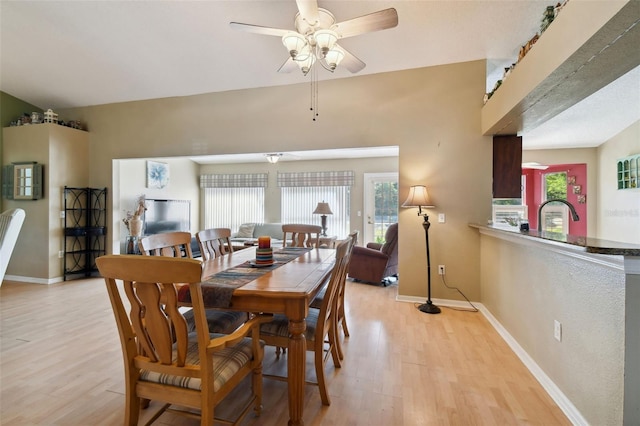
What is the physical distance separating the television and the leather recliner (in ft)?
12.6

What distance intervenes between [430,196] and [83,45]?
4595mm

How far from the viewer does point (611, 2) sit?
4.24 ft

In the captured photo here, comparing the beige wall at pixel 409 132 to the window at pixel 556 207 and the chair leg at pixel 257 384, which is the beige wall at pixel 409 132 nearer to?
the chair leg at pixel 257 384

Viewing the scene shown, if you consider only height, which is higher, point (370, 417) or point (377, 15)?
point (377, 15)

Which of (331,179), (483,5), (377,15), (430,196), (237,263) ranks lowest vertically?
(237,263)

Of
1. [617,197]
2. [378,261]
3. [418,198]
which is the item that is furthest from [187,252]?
[617,197]

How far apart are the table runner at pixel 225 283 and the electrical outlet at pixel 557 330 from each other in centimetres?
181

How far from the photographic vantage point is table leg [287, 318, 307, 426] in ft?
4.87

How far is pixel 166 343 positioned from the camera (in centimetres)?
124

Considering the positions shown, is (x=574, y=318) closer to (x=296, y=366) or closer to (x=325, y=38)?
(x=296, y=366)

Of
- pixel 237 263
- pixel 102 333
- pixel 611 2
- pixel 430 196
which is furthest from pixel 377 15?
pixel 102 333

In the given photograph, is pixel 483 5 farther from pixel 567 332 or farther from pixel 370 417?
pixel 370 417

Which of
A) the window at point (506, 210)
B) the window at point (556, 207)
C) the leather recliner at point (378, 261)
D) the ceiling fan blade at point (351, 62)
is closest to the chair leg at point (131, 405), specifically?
the ceiling fan blade at point (351, 62)

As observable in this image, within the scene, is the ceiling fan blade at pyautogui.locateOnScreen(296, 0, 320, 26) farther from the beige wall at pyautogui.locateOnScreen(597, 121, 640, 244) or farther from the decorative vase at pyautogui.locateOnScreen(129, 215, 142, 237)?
the decorative vase at pyautogui.locateOnScreen(129, 215, 142, 237)
